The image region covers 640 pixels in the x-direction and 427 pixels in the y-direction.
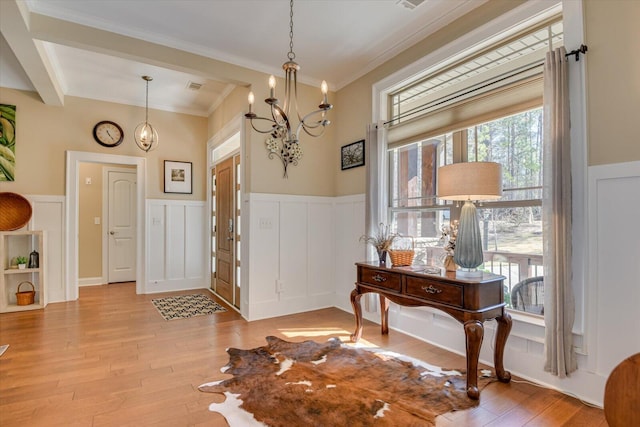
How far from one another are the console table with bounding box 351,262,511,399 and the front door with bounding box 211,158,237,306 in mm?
2532

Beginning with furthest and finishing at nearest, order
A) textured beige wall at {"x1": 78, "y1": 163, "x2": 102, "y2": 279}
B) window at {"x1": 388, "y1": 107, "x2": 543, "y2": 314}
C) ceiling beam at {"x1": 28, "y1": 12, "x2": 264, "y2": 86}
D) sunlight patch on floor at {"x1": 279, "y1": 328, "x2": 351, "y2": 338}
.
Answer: textured beige wall at {"x1": 78, "y1": 163, "x2": 102, "y2": 279} → sunlight patch on floor at {"x1": 279, "y1": 328, "x2": 351, "y2": 338} → ceiling beam at {"x1": 28, "y1": 12, "x2": 264, "y2": 86} → window at {"x1": 388, "y1": 107, "x2": 543, "y2": 314}

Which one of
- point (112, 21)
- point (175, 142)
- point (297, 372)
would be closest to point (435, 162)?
point (297, 372)

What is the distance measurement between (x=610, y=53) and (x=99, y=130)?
5.83 meters

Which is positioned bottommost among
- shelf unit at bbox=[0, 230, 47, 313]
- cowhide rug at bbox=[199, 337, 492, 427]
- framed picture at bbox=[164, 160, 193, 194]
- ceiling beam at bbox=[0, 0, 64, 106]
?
cowhide rug at bbox=[199, 337, 492, 427]

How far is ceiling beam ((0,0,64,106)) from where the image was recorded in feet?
8.46

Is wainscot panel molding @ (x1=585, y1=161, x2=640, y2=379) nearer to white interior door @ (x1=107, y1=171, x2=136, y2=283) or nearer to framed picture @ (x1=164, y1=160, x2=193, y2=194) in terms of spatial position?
framed picture @ (x1=164, y1=160, x2=193, y2=194)

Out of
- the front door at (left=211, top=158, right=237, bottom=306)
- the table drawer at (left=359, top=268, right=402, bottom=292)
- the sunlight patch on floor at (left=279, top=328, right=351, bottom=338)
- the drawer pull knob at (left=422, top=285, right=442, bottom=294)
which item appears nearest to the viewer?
the drawer pull knob at (left=422, top=285, right=442, bottom=294)

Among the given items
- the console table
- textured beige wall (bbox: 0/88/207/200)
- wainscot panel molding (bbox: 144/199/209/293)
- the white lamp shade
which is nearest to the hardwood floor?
the console table

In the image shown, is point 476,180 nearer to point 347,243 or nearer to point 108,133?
point 347,243

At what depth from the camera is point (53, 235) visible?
15.1ft

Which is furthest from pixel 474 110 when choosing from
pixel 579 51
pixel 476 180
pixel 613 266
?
pixel 613 266

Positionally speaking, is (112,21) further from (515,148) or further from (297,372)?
(515,148)

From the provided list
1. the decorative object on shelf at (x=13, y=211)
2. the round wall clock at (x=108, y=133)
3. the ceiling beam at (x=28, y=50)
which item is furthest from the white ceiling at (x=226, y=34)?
the decorative object on shelf at (x=13, y=211)

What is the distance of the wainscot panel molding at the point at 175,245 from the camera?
528cm
